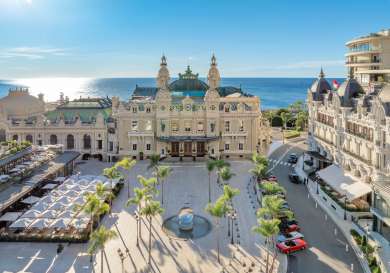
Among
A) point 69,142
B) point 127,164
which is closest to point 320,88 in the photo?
point 127,164

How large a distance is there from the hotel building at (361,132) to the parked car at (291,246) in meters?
10.3

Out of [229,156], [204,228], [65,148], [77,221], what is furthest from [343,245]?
[65,148]

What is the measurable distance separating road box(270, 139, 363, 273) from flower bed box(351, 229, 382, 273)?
1.20m

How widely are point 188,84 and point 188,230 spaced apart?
56.1 m

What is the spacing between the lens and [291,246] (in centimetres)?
4141

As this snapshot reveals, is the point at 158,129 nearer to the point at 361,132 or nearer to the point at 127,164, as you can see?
the point at 127,164

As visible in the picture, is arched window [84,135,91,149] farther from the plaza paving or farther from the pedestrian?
the pedestrian

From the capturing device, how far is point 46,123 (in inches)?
3255

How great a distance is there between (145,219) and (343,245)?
25.8m

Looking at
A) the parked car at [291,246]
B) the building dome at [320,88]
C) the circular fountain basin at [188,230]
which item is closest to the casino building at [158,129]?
the building dome at [320,88]

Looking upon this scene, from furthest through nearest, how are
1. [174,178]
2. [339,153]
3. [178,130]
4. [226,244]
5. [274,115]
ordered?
1. [274,115]
2. [178,130]
3. [174,178]
4. [339,153]
5. [226,244]

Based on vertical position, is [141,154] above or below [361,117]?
below

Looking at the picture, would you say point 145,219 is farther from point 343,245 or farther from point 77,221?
point 343,245

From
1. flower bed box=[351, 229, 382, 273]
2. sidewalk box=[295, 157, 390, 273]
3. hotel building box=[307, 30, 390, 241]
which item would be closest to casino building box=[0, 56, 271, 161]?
hotel building box=[307, 30, 390, 241]
